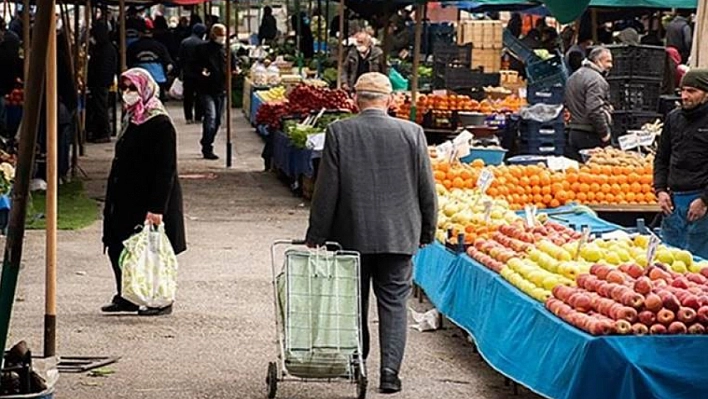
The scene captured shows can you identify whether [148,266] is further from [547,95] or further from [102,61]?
[102,61]

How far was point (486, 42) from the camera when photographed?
30156 millimetres

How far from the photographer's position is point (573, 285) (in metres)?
8.01

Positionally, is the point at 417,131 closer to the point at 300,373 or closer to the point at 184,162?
the point at 300,373

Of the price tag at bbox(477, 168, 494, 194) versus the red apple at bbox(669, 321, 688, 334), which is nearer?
the red apple at bbox(669, 321, 688, 334)

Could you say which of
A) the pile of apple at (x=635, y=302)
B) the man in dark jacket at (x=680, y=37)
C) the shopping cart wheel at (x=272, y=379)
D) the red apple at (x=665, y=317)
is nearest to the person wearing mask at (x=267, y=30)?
the man in dark jacket at (x=680, y=37)

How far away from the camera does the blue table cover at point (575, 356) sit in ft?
22.9

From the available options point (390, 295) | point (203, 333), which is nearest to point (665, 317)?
point (390, 295)

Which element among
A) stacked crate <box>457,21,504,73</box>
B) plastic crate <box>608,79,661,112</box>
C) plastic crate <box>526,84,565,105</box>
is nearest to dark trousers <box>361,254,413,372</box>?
plastic crate <box>608,79,661,112</box>

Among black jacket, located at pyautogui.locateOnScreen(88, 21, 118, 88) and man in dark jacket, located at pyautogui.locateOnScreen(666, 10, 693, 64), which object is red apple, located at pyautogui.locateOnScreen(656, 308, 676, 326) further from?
black jacket, located at pyautogui.locateOnScreen(88, 21, 118, 88)

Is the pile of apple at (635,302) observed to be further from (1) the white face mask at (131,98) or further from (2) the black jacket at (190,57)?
(2) the black jacket at (190,57)

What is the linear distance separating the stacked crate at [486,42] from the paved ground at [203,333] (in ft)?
48.2

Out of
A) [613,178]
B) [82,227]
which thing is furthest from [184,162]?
[613,178]

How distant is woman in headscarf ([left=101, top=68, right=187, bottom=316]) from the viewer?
10047mm

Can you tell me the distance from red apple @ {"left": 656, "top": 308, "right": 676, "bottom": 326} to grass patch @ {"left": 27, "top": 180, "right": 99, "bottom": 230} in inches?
338
